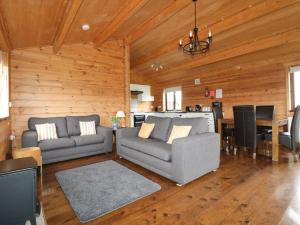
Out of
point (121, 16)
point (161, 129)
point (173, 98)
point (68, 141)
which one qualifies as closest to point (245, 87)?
point (173, 98)

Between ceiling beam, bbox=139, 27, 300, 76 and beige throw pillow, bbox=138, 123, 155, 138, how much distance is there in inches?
130

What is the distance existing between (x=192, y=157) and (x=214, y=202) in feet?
1.99

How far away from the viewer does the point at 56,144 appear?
3.27 meters

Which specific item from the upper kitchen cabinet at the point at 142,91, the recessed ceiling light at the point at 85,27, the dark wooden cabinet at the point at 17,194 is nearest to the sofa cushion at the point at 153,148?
the dark wooden cabinet at the point at 17,194

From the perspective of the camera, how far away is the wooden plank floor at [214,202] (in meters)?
1.62

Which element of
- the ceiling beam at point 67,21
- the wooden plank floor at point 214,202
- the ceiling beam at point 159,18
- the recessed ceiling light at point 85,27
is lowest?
the wooden plank floor at point 214,202

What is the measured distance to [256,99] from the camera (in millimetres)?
5188

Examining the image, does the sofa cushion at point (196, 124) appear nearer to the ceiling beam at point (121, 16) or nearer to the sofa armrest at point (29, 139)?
the ceiling beam at point (121, 16)

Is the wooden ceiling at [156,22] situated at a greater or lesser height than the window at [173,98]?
greater

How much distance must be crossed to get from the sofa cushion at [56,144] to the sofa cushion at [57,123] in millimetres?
475

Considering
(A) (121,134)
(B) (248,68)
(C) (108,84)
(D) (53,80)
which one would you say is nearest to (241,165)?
(A) (121,134)

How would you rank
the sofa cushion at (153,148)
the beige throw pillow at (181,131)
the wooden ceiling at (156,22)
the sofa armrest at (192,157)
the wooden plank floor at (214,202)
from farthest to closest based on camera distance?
the beige throw pillow at (181,131) → the wooden ceiling at (156,22) → the sofa cushion at (153,148) → the sofa armrest at (192,157) → the wooden plank floor at (214,202)

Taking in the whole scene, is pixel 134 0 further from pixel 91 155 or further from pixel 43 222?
pixel 43 222

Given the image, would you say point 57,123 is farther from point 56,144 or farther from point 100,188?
point 100,188
